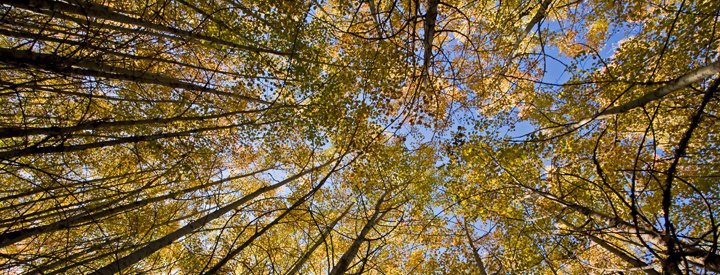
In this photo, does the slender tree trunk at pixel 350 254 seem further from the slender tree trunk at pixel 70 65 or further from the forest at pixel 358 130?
the slender tree trunk at pixel 70 65

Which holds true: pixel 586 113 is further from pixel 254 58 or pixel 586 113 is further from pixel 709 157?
pixel 254 58

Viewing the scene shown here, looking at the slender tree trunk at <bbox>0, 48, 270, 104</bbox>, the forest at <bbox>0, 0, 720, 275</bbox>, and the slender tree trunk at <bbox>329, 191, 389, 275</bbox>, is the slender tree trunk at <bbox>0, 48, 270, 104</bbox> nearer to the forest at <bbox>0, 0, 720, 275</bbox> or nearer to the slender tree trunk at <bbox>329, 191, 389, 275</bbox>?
the forest at <bbox>0, 0, 720, 275</bbox>

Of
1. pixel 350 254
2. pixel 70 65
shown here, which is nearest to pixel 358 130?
pixel 350 254

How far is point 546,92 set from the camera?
319 inches

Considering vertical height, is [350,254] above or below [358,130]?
below

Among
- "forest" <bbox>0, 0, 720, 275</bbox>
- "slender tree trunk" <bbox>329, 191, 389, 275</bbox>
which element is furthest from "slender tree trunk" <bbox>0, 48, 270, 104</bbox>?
"slender tree trunk" <bbox>329, 191, 389, 275</bbox>

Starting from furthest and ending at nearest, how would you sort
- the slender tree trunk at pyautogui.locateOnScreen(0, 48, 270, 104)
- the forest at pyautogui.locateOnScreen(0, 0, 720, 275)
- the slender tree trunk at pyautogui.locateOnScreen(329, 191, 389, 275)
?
1. the forest at pyautogui.locateOnScreen(0, 0, 720, 275)
2. the slender tree trunk at pyautogui.locateOnScreen(329, 191, 389, 275)
3. the slender tree trunk at pyautogui.locateOnScreen(0, 48, 270, 104)

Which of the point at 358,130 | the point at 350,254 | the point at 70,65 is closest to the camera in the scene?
the point at 70,65

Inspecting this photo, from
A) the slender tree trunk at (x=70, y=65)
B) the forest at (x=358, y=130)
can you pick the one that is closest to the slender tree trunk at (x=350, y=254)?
the forest at (x=358, y=130)

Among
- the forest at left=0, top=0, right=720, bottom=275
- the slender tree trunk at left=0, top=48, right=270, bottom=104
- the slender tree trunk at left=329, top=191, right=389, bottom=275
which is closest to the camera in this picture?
the slender tree trunk at left=0, top=48, right=270, bottom=104

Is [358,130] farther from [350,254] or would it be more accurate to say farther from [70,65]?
[70,65]

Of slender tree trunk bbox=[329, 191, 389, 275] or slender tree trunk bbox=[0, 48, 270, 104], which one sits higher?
slender tree trunk bbox=[0, 48, 270, 104]

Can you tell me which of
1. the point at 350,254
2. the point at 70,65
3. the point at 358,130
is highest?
the point at 358,130

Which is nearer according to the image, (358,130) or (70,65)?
(70,65)
